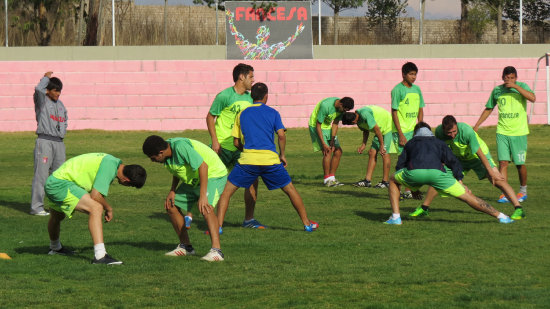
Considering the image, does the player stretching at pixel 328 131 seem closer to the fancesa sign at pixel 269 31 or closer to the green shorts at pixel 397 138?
the green shorts at pixel 397 138

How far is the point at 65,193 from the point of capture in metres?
9.09

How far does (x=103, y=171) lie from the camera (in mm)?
8984

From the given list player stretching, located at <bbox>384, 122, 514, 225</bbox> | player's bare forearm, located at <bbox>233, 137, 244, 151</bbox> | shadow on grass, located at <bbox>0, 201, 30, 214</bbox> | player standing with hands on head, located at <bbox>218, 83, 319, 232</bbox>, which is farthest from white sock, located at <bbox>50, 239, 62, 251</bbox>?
player stretching, located at <bbox>384, 122, 514, 225</bbox>

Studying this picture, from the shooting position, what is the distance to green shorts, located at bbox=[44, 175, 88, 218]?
9.09 meters

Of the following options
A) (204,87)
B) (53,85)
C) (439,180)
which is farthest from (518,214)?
(204,87)

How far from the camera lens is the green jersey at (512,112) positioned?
45.4 ft

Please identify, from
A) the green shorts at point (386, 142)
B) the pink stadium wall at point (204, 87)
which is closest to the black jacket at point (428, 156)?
the green shorts at point (386, 142)

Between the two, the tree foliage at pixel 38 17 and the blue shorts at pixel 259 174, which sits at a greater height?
the tree foliage at pixel 38 17

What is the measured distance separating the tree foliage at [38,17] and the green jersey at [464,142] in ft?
64.2

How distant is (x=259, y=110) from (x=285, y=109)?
17.2m

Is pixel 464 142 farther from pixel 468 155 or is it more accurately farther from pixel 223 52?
pixel 223 52

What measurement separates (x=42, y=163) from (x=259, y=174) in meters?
3.74

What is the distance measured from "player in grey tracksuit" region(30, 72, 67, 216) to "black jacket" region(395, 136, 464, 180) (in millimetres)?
4866

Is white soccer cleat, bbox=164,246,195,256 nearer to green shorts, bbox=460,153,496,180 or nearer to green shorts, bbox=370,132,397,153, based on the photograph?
green shorts, bbox=460,153,496,180
